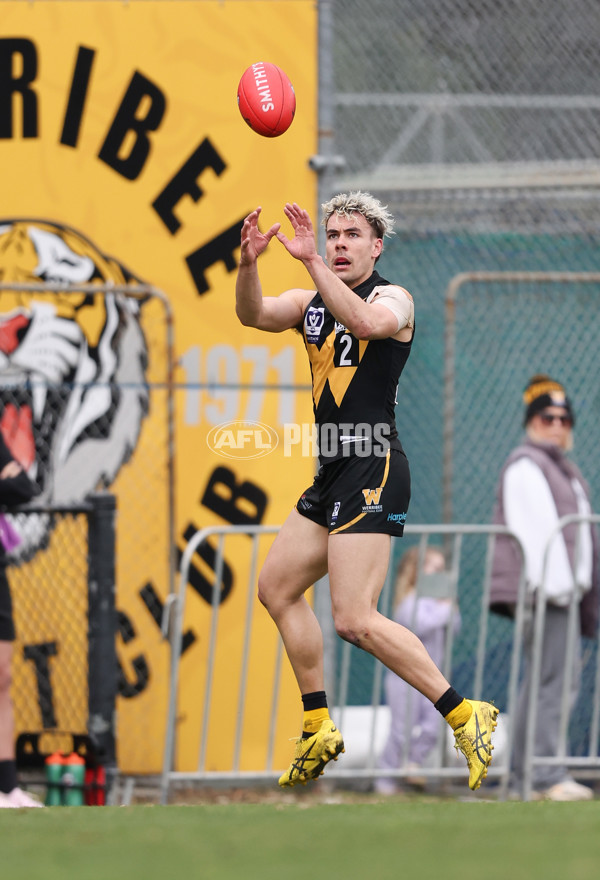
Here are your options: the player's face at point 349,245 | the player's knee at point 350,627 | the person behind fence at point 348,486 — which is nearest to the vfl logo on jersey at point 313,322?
the person behind fence at point 348,486

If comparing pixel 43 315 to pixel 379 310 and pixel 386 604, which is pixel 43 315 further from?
pixel 379 310

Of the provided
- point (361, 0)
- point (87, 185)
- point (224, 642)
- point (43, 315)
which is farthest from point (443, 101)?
point (224, 642)

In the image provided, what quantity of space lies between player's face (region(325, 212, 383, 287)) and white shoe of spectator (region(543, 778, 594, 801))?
3.42 m

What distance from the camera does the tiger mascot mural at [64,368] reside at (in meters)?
8.12

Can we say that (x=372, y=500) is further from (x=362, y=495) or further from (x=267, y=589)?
(x=267, y=589)

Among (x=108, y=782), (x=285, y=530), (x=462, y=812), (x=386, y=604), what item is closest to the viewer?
(x=462, y=812)

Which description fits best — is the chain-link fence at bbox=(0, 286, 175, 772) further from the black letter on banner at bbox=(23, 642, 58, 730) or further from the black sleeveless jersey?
the black sleeveless jersey

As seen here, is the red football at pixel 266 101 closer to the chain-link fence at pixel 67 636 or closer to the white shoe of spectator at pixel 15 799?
the chain-link fence at pixel 67 636

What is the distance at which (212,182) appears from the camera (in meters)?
8.14

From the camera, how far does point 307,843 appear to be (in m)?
4.31

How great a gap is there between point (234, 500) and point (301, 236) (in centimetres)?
332

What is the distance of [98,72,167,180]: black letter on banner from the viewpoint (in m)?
8.15

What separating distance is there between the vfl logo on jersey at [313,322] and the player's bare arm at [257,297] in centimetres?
9

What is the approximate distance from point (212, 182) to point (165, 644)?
2.68 metres
